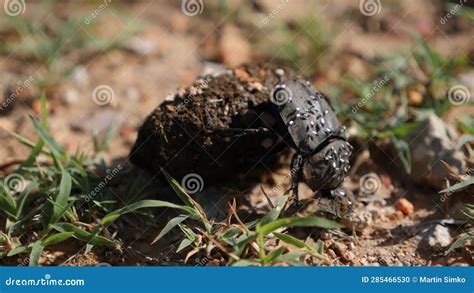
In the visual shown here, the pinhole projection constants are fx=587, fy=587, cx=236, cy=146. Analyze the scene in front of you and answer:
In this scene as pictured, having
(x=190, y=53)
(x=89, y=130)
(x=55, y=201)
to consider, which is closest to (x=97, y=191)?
(x=55, y=201)

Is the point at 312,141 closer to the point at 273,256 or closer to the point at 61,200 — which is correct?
the point at 273,256

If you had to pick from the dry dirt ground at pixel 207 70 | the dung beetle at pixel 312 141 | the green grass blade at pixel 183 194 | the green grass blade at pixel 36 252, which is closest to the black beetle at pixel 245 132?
the dung beetle at pixel 312 141

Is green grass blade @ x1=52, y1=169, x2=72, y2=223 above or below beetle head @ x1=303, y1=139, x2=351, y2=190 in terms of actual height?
below

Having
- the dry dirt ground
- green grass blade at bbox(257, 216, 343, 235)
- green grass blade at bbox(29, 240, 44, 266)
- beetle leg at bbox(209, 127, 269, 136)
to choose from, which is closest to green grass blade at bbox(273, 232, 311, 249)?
green grass blade at bbox(257, 216, 343, 235)

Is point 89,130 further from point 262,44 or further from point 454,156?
point 454,156

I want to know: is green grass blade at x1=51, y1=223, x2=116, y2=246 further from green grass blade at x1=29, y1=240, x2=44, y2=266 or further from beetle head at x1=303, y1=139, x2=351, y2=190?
beetle head at x1=303, y1=139, x2=351, y2=190

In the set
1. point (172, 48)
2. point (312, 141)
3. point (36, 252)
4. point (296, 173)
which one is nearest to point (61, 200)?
point (36, 252)
